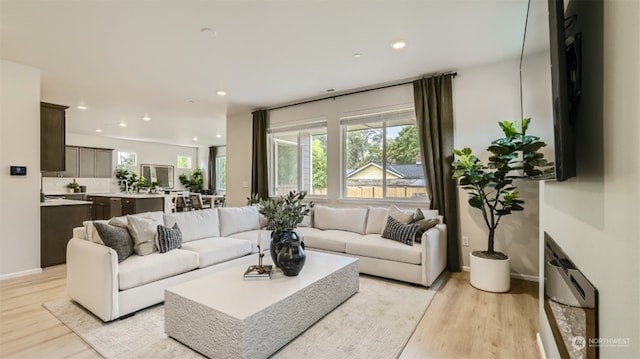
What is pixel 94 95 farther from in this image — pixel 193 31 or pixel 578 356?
pixel 578 356

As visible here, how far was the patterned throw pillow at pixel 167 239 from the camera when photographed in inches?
119

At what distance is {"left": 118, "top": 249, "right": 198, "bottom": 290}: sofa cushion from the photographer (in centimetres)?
254

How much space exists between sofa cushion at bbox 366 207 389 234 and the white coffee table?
1658 millimetres

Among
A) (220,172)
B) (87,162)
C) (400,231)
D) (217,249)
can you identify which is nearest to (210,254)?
(217,249)

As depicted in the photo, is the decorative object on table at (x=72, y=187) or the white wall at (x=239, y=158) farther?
the decorative object on table at (x=72, y=187)

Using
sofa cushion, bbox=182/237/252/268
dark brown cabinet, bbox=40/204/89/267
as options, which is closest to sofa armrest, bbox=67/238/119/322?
sofa cushion, bbox=182/237/252/268

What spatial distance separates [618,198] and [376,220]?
350 centimetres

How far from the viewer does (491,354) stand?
2066 millimetres

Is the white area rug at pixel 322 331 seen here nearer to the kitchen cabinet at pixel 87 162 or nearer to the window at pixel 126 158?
the kitchen cabinet at pixel 87 162

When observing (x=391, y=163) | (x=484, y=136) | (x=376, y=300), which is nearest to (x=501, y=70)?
(x=484, y=136)

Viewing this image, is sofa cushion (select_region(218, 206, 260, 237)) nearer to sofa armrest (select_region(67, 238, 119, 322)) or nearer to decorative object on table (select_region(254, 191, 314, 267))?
sofa armrest (select_region(67, 238, 119, 322))

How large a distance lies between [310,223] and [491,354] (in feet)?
10.4

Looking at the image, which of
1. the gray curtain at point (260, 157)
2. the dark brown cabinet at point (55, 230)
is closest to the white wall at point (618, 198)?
the gray curtain at point (260, 157)

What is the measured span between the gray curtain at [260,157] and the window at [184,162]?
689 centimetres
